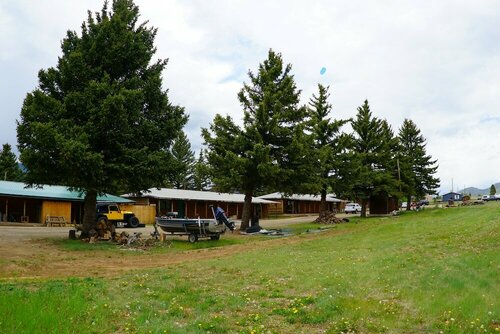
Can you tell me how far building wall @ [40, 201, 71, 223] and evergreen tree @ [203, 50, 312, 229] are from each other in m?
19.1

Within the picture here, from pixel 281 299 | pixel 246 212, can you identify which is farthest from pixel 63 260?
pixel 246 212

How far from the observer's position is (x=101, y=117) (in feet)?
78.4

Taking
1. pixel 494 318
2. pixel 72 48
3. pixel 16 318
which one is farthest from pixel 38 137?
pixel 494 318

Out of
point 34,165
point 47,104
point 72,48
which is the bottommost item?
point 34,165

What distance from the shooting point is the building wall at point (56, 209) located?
142 ft

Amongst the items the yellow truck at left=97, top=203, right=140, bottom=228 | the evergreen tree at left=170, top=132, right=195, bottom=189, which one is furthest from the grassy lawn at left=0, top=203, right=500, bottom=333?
the evergreen tree at left=170, top=132, right=195, bottom=189

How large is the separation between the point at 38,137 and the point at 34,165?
81.0 inches

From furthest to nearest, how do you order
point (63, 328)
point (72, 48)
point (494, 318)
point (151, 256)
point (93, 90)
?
1. point (72, 48)
2. point (93, 90)
3. point (151, 256)
4. point (494, 318)
5. point (63, 328)

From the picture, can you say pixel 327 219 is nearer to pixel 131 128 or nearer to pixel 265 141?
pixel 265 141

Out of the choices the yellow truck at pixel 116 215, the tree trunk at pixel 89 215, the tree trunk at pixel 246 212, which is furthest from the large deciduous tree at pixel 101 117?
the yellow truck at pixel 116 215

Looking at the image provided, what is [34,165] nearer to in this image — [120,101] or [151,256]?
[120,101]

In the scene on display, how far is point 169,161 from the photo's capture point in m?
25.7

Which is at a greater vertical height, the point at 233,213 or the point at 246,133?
the point at 246,133

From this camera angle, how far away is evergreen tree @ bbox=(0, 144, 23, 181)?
224 ft
